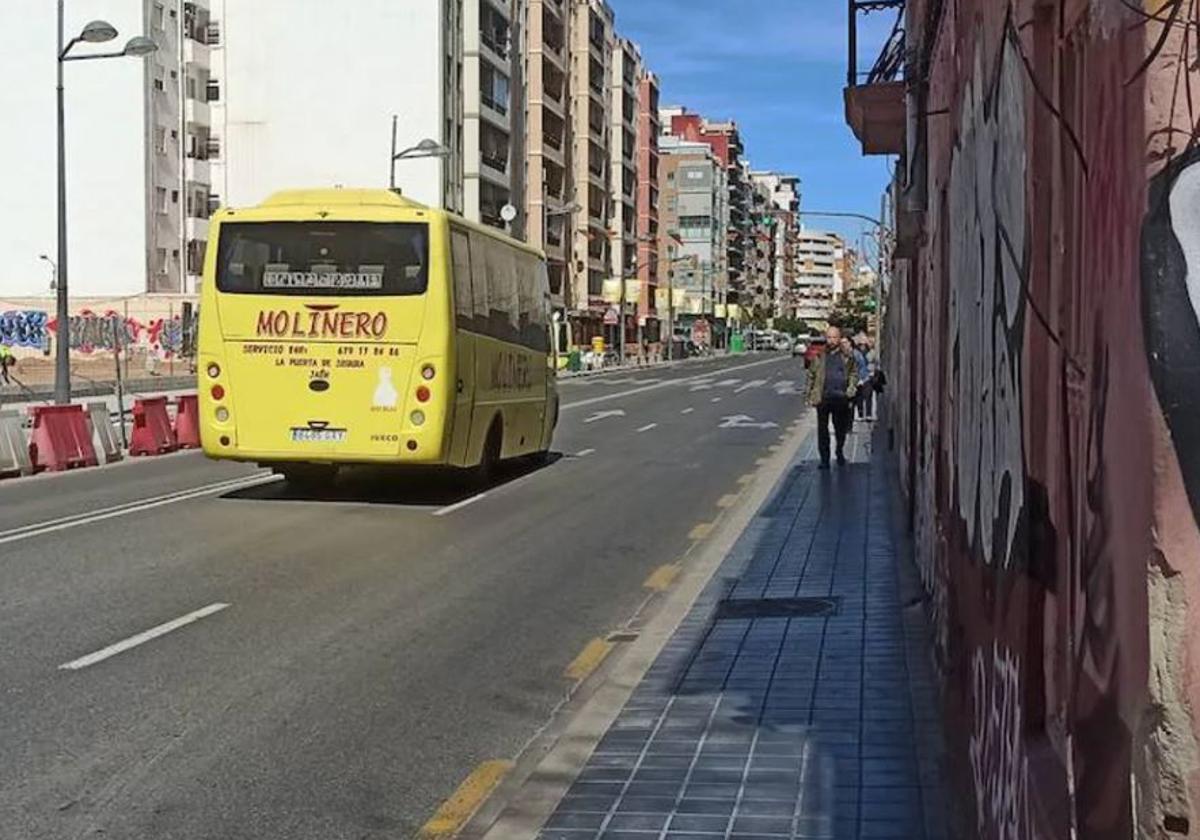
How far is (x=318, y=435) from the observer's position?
1513 centimetres

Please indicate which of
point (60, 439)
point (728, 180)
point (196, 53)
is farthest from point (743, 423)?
point (728, 180)

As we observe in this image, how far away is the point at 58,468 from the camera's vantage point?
19625 millimetres

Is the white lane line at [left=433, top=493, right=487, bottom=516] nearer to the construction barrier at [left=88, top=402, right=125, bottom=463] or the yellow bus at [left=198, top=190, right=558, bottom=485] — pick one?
the yellow bus at [left=198, top=190, right=558, bottom=485]

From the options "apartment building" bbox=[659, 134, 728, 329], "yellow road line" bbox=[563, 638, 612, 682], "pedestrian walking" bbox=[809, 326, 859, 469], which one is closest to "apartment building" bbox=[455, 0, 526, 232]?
"pedestrian walking" bbox=[809, 326, 859, 469]

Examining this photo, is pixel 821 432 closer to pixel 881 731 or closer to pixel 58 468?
pixel 58 468

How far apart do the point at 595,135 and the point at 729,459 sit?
88.2 meters

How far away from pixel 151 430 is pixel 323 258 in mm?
8456

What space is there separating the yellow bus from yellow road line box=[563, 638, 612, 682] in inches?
264

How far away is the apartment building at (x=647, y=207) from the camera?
422 feet

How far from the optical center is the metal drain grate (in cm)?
910

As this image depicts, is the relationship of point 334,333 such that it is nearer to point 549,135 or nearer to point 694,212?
point 549,135

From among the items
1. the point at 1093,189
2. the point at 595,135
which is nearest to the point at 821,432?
A: the point at 1093,189

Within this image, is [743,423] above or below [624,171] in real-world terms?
below

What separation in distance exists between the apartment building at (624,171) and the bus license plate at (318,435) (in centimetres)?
9424
